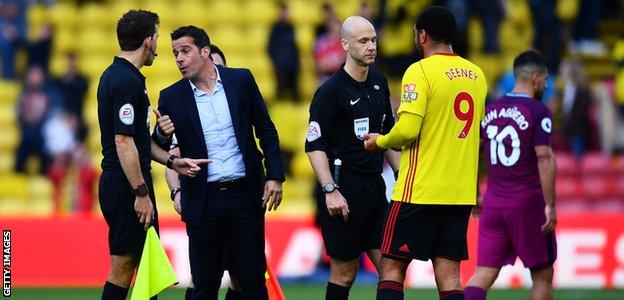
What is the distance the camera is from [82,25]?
21938mm

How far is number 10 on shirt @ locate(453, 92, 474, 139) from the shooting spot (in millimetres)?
8961

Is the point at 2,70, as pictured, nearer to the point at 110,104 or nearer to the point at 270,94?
the point at 270,94

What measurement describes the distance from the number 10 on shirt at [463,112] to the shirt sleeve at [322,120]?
3.34 ft

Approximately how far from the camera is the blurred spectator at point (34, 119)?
19766 millimetres

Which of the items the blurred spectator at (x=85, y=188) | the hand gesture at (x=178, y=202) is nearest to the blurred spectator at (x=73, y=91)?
the blurred spectator at (x=85, y=188)

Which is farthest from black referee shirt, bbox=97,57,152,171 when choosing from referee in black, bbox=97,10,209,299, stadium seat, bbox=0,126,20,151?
stadium seat, bbox=0,126,20,151

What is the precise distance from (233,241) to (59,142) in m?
10.6

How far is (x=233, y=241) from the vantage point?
945 centimetres

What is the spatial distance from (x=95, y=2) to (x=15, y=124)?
237cm

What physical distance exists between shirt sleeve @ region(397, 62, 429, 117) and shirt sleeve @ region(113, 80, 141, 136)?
1.70m

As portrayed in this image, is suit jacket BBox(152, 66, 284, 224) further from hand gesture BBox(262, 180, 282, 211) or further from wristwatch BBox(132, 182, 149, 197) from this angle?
wristwatch BBox(132, 182, 149, 197)

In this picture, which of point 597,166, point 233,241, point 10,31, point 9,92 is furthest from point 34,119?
point 233,241

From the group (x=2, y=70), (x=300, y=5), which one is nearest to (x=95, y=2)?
(x=2, y=70)
